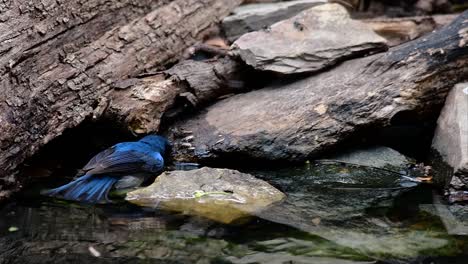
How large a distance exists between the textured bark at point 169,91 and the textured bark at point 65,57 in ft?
0.45

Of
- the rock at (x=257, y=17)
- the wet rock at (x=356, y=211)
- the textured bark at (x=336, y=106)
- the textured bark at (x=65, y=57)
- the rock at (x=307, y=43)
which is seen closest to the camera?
the wet rock at (x=356, y=211)

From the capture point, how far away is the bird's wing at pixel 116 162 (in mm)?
3729

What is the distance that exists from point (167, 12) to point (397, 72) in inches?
72.3

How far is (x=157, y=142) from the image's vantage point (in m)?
4.07

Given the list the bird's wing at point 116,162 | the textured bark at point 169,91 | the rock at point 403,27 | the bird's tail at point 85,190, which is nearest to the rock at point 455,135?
the rock at point 403,27

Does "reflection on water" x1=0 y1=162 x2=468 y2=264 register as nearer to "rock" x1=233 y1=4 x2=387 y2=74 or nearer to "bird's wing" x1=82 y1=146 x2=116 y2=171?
"bird's wing" x1=82 y1=146 x2=116 y2=171

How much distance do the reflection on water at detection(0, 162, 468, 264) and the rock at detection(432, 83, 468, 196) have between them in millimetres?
220

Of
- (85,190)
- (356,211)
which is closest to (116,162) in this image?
(85,190)

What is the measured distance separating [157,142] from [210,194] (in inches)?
26.9

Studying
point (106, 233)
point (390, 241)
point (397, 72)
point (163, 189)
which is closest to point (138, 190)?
point (163, 189)

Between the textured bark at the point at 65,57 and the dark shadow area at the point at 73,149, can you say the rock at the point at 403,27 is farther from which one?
the dark shadow area at the point at 73,149

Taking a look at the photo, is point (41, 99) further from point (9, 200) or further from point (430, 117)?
point (430, 117)

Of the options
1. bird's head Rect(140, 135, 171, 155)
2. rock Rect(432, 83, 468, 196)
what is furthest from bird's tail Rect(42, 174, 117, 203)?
rock Rect(432, 83, 468, 196)

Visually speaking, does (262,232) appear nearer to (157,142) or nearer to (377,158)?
(157,142)
